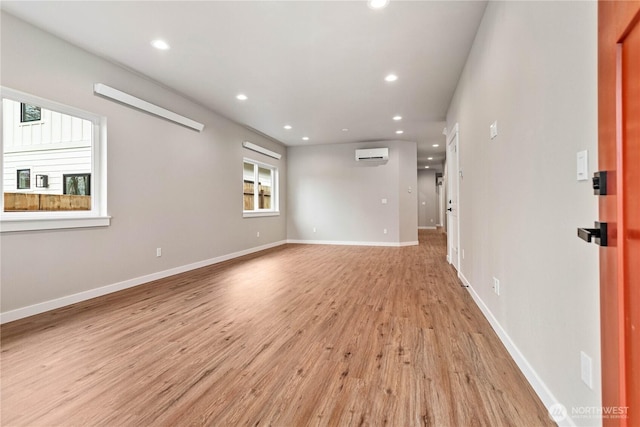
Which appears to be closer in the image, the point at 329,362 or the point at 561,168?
the point at 561,168

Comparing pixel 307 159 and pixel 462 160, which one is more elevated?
pixel 307 159

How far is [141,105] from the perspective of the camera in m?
3.55

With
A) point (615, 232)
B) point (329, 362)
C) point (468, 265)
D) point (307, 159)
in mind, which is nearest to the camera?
point (615, 232)

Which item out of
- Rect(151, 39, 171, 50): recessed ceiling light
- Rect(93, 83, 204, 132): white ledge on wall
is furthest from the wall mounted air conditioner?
Rect(151, 39, 171, 50): recessed ceiling light

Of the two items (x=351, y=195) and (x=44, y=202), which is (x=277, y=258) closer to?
(x=351, y=195)

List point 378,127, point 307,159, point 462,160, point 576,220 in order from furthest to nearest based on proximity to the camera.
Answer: point 307,159, point 378,127, point 462,160, point 576,220

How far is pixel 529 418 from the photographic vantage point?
1253 mm

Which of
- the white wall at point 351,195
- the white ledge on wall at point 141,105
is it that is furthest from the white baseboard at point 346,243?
the white ledge on wall at point 141,105

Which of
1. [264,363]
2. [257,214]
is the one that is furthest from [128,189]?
[257,214]

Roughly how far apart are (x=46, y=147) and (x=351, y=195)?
5.83 meters

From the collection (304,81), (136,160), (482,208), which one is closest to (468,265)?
(482,208)

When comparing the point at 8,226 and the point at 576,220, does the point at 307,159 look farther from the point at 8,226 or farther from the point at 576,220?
the point at 576,220

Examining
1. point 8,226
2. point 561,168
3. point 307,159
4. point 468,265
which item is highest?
point 307,159

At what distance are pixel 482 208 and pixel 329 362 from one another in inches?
74.6
